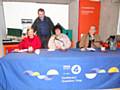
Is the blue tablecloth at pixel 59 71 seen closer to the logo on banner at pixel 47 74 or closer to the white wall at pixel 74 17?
the logo on banner at pixel 47 74

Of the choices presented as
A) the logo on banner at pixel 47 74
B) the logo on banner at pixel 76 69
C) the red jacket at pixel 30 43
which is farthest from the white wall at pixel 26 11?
the logo on banner at pixel 76 69

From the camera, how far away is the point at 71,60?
280 centimetres

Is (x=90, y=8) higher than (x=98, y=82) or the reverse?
higher

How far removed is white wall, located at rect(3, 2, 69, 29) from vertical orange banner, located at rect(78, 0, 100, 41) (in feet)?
1.76

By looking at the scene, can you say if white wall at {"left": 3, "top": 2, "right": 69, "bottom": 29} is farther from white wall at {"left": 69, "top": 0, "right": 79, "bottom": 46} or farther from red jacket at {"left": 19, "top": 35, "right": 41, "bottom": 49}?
red jacket at {"left": 19, "top": 35, "right": 41, "bottom": 49}

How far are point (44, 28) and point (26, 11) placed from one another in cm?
138

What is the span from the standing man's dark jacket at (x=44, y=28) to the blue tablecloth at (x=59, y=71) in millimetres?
1230

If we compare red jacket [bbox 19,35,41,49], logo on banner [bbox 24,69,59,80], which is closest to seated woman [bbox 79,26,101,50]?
red jacket [bbox 19,35,41,49]

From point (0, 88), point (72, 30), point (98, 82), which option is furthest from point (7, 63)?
point (72, 30)

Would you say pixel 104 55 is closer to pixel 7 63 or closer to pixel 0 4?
pixel 7 63

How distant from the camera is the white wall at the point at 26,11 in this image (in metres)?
5.18

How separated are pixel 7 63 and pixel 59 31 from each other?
1325 millimetres

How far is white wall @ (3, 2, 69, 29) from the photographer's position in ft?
17.0

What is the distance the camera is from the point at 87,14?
532cm
